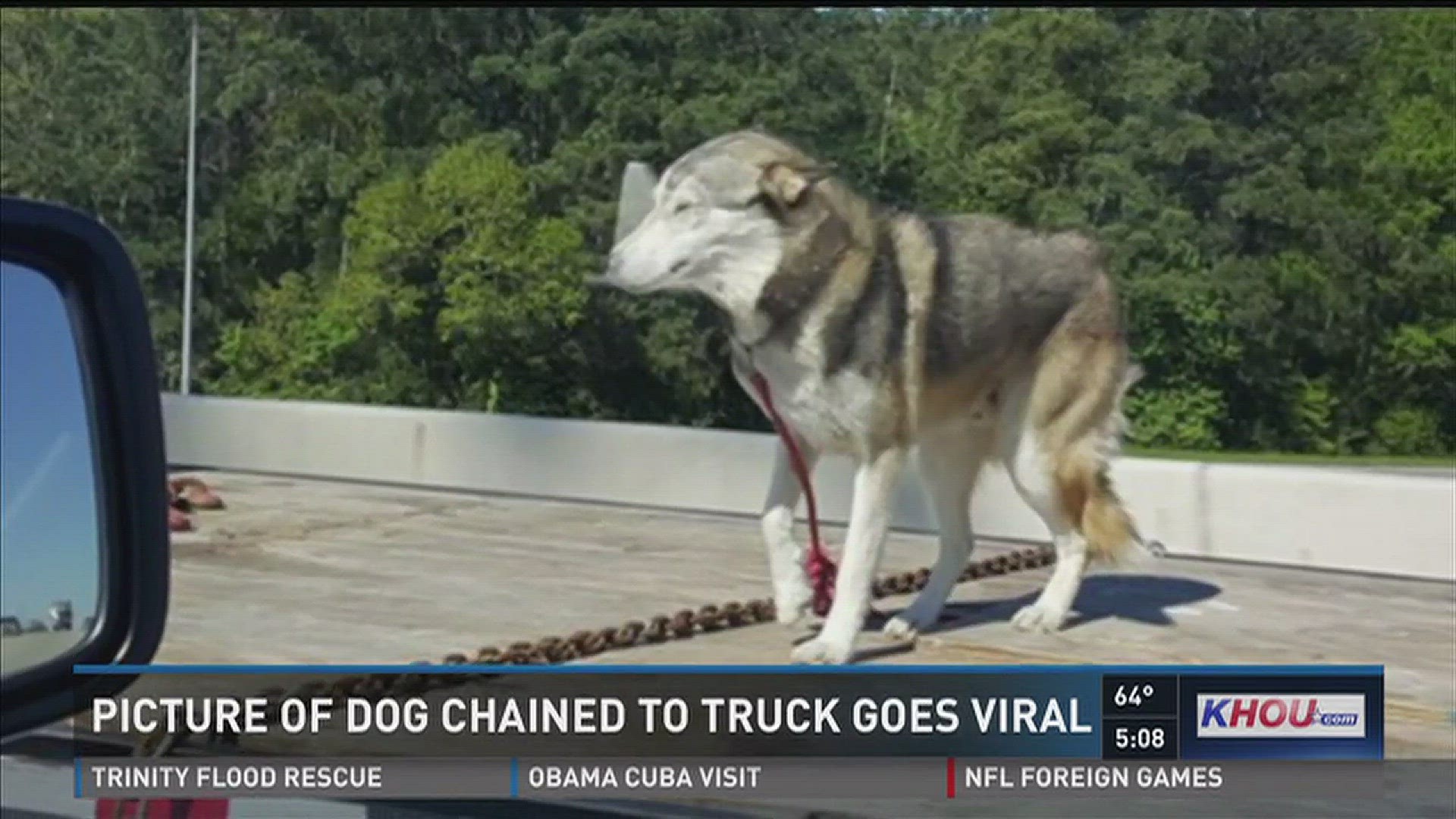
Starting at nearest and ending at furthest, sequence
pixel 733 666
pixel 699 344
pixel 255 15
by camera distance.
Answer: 1. pixel 733 666
2. pixel 699 344
3. pixel 255 15

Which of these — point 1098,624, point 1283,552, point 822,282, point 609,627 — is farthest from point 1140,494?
point 609,627

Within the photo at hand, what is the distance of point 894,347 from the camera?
22.7 feet

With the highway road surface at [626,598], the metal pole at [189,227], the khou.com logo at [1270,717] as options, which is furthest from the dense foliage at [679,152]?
the khou.com logo at [1270,717]

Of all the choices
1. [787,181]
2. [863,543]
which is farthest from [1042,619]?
[787,181]

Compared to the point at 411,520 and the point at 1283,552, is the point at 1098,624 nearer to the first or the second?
the point at 1283,552

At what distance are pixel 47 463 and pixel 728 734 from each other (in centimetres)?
209

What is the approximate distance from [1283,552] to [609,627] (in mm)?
2878

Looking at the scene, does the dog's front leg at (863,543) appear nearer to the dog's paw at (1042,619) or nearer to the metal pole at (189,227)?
the dog's paw at (1042,619)

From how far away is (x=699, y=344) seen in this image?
65.6 ft

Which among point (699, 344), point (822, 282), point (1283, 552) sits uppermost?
point (822, 282)

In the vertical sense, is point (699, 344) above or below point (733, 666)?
below

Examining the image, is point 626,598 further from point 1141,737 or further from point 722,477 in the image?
point 1141,737

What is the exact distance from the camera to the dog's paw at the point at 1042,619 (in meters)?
6.94

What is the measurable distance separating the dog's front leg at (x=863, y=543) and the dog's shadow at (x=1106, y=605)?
14 centimetres
